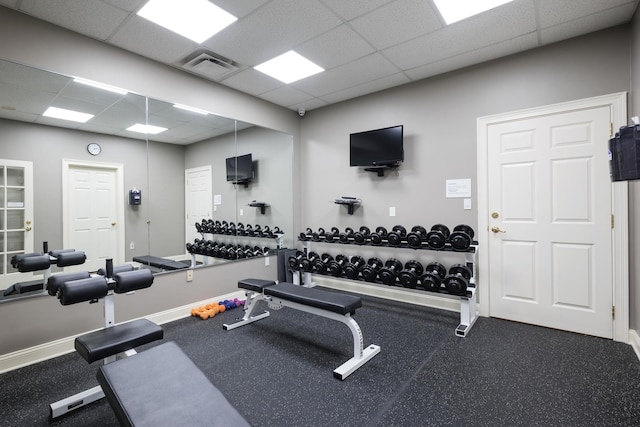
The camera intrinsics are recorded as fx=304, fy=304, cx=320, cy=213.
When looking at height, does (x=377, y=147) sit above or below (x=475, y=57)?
below

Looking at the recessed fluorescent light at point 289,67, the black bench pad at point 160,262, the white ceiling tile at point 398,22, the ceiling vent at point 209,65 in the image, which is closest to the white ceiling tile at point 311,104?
the recessed fluorescent light at point 289,67

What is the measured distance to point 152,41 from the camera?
109 inches

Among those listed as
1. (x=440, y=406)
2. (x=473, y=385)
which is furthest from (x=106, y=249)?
(x=473, y=385)

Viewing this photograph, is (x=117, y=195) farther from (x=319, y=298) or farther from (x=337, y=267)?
(x=337, y=267)

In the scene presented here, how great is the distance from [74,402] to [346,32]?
3325mm

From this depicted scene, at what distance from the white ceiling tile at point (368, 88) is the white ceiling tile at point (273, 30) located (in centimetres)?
122

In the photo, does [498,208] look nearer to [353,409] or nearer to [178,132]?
[353,409]

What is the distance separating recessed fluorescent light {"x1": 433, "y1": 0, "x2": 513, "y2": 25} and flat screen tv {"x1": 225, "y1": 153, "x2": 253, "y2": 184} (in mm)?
2812

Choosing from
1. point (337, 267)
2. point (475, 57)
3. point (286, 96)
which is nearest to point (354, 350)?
point (337, 267)

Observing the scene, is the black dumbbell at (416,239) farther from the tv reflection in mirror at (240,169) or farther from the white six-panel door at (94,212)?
the white six-panel door at (94,212)

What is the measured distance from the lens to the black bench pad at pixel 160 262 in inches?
124

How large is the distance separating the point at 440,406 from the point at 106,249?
3065 millimetres

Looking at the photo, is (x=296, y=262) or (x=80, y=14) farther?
(x=296, y=262)

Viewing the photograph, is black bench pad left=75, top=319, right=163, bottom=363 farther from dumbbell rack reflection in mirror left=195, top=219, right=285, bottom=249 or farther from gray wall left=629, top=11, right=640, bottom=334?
gray wall left=629, top=11, right=640, bottom=334
